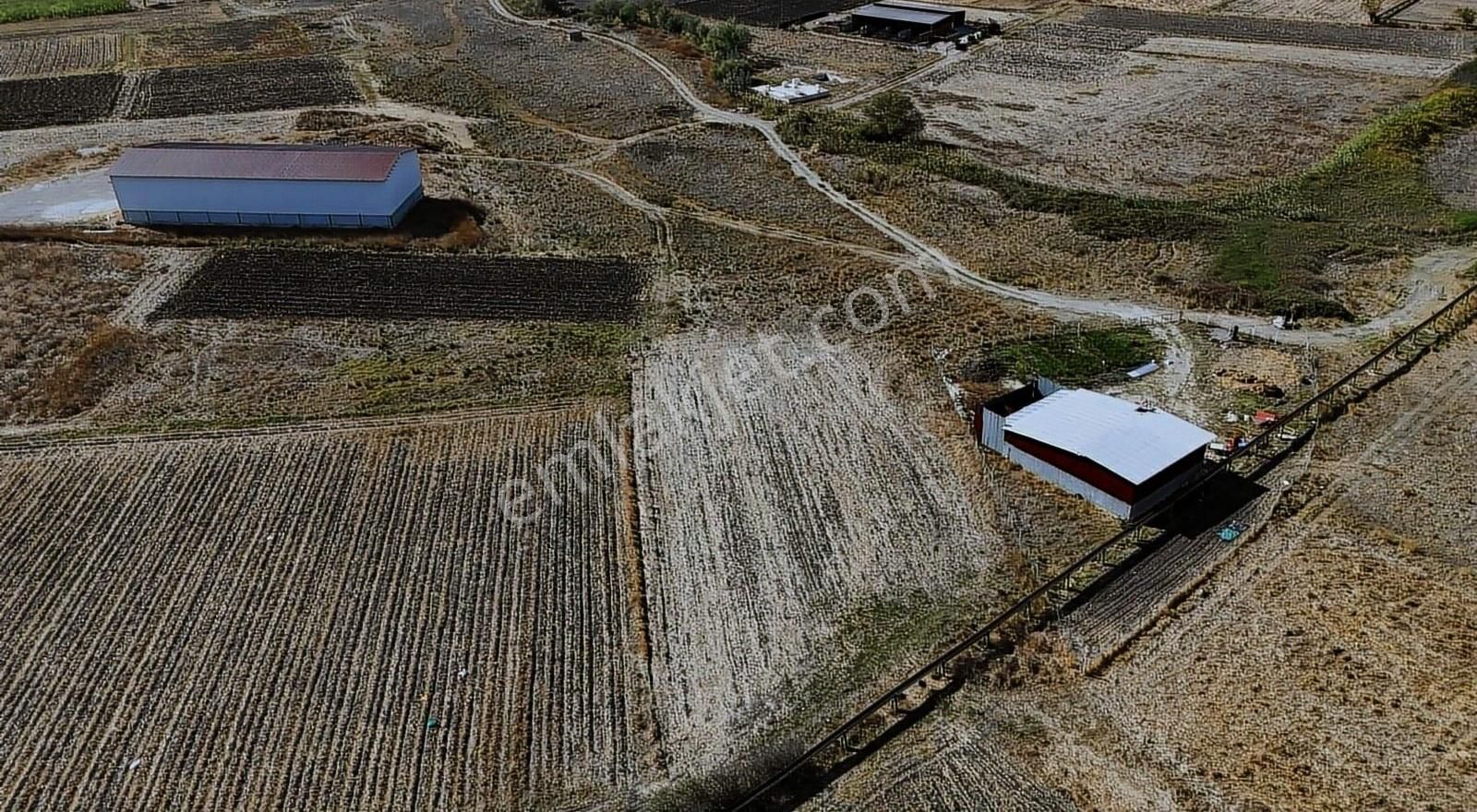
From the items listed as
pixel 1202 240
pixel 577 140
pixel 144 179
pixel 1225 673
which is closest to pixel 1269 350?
pixel 1202 240

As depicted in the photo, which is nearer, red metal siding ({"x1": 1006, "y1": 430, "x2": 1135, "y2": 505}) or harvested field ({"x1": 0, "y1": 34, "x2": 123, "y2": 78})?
red metal siding ({"x1": 1006, "y1": 430, "x2": 1135, "y2": 505})

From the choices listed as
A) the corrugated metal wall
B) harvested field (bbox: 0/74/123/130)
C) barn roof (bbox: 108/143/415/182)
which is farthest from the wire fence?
harvested field (bbox: 0/74/123/130)

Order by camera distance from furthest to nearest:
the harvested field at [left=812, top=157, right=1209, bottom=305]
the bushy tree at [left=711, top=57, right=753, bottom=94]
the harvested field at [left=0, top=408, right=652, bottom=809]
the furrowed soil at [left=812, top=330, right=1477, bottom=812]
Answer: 1. the bushy tree at [left=711, top=57, right=753, bottom=94]
2. the harvested field at [left=812, top=157, right=1209, bottom=305]
3. the harvested field at [left=0, top=408, right=652, bottom=809]
4. the furrowed soil at [left=812, top=330, right=1477, bottom=812]

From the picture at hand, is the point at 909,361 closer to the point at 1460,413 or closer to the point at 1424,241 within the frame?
the point at 1460,413

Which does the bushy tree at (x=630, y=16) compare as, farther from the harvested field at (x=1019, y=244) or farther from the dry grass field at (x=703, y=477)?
the harvested field at (x=1019, y=244)

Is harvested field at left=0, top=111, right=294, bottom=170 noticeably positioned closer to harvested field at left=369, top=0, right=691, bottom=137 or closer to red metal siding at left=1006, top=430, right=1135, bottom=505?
harvested field at left=369, top=0, right=691, bottom=137

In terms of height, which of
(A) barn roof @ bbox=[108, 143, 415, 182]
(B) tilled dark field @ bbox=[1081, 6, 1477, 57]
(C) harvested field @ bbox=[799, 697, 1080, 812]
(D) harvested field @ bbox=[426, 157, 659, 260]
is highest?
(A) barn roof @ bbox=[108, 143, 415, 182]
